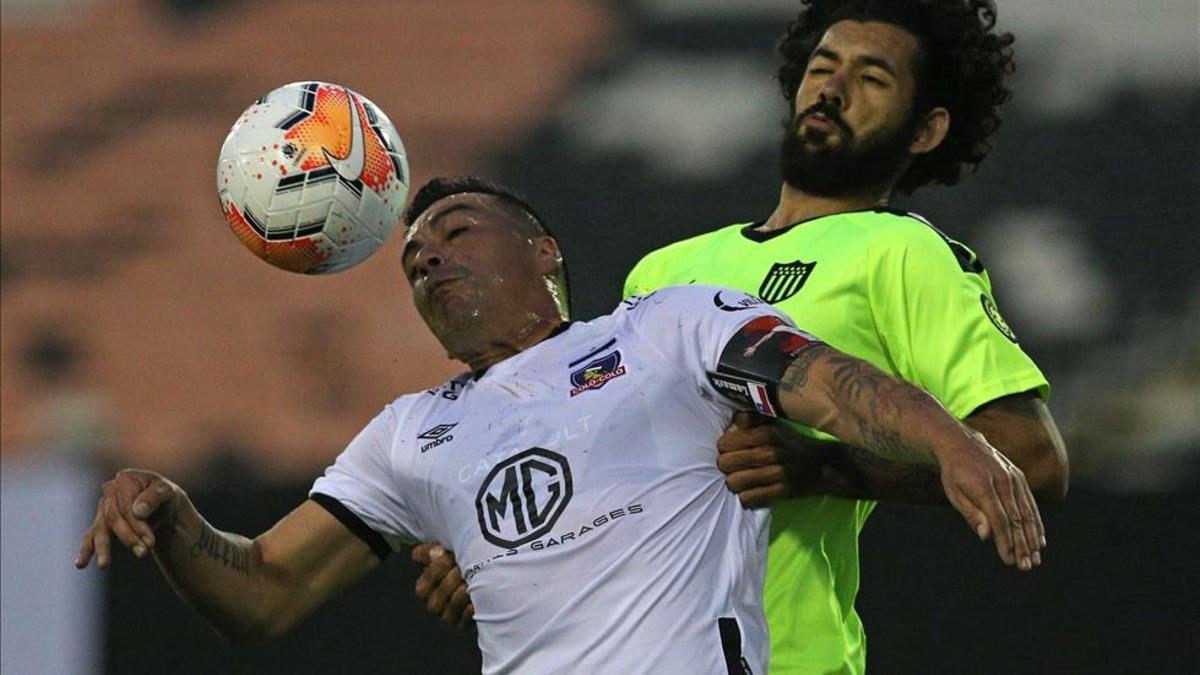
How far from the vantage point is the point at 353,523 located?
10.3 feet

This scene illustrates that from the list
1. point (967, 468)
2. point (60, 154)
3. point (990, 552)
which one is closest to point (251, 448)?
point (60, 154)

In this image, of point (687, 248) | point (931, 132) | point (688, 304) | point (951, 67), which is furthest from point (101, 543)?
point (951, 67)

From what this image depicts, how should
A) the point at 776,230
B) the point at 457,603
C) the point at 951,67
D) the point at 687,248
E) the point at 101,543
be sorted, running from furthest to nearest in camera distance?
the point at 951,67 → the point at 687,248 → the point at 776,230 → the point at 457,603 → the point at 101,543

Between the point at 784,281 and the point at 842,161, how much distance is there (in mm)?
322

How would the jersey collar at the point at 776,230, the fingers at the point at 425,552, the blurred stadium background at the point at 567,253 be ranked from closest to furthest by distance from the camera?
the fingers at the point at 425,552
the jersey collar at the point at 776,230
the blurred stadium background at the point at 567,253

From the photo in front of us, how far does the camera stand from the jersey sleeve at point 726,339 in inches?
103

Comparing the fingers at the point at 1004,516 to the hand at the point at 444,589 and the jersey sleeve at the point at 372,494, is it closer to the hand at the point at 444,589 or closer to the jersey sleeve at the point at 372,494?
the hand at the point at 444,589

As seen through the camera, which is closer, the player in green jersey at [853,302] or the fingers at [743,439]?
the fingers at [743,439]

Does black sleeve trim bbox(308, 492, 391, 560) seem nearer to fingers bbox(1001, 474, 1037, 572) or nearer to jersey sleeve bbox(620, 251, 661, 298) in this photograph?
jersey sleeve bbox(620, 251, 661, 298)

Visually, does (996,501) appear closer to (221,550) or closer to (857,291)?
(857,291)

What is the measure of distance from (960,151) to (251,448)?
Result: 2.02 m

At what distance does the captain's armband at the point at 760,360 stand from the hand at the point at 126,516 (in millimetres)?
893

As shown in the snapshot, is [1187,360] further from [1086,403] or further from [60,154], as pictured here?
[60,154]

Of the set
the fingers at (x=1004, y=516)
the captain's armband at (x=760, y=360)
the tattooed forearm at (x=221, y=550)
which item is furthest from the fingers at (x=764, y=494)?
the tattooed forearm at (x=221, y=550)
